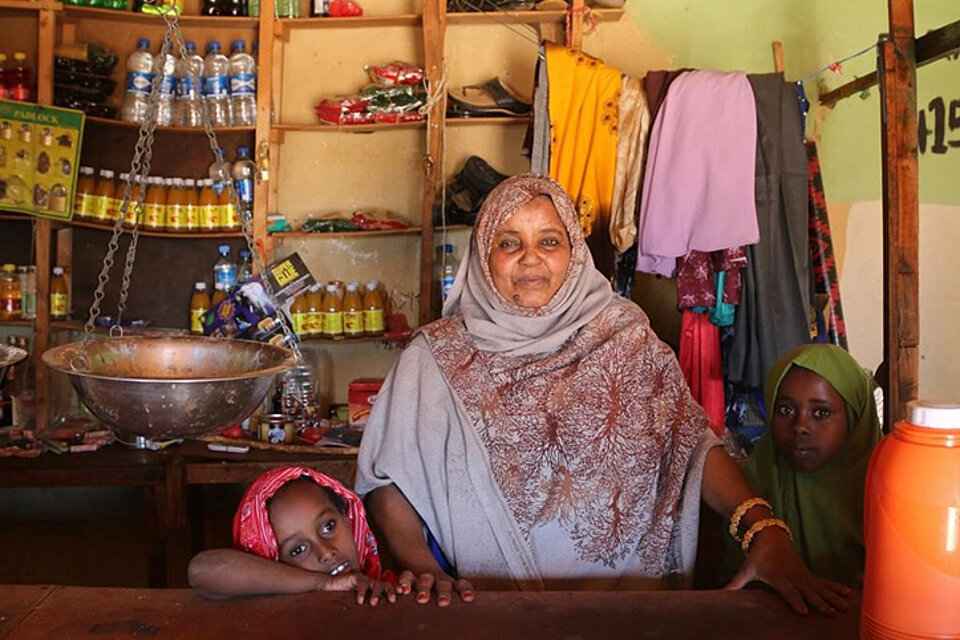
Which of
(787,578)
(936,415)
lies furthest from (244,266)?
(936,415)

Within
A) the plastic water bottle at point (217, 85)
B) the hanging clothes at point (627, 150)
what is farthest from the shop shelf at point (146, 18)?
the hanging clothes at point (627, 150)

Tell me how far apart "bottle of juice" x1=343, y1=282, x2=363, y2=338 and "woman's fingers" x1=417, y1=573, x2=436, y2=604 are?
2.86 meters

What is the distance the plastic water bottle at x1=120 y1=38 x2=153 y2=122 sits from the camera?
4.30 metres

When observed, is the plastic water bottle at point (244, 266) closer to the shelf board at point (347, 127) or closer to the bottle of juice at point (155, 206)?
the bottle of juice at point (155, 206)

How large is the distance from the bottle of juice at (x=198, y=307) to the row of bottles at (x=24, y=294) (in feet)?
1.92

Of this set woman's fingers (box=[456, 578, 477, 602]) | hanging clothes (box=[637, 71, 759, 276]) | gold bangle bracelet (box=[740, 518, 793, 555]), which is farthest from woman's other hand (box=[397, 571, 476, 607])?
hanging clothes (box=[637, 71, 759, 276])

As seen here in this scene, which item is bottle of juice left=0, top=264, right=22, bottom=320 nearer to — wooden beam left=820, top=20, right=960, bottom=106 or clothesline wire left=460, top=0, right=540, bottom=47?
clothesline wire left=460, top=0, right=540, bottom=47

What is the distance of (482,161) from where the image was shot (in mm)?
4281

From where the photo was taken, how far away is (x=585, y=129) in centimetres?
350

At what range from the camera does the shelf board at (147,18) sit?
424 centimetres

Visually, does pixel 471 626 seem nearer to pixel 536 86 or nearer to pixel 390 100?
pixel 536 86

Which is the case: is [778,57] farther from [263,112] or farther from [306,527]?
[306,527]

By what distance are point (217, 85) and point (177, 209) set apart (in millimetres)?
624

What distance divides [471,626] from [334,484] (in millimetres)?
633
